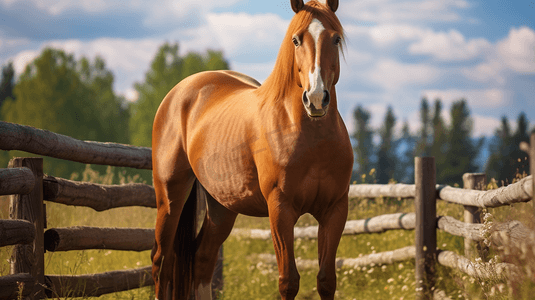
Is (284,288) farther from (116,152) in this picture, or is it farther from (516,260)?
(116,152)

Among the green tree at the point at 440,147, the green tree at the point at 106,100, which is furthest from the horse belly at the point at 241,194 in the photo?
the green tree at the point at 440,147

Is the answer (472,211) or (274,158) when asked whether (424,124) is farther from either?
(274,158)

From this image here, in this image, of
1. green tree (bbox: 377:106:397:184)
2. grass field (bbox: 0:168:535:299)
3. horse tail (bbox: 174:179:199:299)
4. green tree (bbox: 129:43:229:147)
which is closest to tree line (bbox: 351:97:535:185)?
green tree (bbox: 377:106:397:184)

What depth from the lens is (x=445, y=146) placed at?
2137 inches

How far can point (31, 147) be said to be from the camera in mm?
4242

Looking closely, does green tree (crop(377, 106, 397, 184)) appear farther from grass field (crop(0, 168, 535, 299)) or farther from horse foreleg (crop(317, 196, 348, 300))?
horse foreleg (crop(317, 196, 348, 300))

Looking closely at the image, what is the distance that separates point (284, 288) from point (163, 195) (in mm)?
1851

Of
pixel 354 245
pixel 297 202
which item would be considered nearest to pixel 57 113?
pixel 354 245

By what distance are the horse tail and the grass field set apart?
0.49 metres

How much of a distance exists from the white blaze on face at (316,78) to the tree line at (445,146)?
36.3 meters

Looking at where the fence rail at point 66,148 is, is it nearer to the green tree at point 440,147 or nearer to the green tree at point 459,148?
the green tree at point 459,148

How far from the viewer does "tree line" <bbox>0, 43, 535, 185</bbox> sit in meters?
29.4

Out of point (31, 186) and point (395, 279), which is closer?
point (31, 186)

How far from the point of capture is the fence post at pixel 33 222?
423 cm
